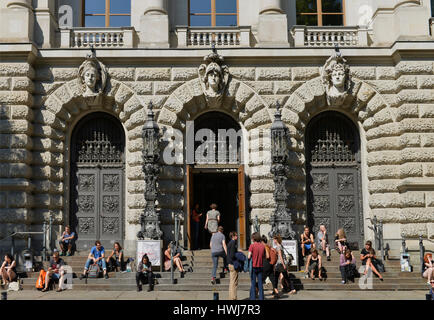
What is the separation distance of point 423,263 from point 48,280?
11689 mm

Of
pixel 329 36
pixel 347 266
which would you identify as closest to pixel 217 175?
pixel 329 36

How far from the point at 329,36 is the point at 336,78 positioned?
212cm

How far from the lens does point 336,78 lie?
2103 centimetres

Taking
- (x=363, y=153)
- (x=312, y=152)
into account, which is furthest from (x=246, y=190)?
(x=363, y=153)

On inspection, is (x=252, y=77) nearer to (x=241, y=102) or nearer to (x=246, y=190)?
(x=241, y=102)

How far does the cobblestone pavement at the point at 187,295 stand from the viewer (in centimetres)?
1541

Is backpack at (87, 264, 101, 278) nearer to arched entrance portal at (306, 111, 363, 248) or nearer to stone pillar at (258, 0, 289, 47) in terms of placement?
arched entrance portal at (306, 111, 363, 248)

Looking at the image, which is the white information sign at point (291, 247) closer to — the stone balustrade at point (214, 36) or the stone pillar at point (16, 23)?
the stone balustrade at point (214, 36)

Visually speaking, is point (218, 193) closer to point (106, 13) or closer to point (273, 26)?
point (273, 26)

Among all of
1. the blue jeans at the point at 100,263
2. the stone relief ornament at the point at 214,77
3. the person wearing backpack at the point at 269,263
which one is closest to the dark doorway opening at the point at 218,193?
the stone relief ornament at the point at 214,77

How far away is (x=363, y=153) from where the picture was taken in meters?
→ 21.7

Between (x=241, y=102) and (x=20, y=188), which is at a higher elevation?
(x=241, y=102)

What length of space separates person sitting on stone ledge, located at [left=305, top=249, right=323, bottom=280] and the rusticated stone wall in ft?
9.86

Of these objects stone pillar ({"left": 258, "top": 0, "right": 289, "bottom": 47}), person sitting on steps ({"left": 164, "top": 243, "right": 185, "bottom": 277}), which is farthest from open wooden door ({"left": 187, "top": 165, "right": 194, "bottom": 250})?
stone pillar ({"left": 258, "top": 0, "right": 289, "bottom": 47})
